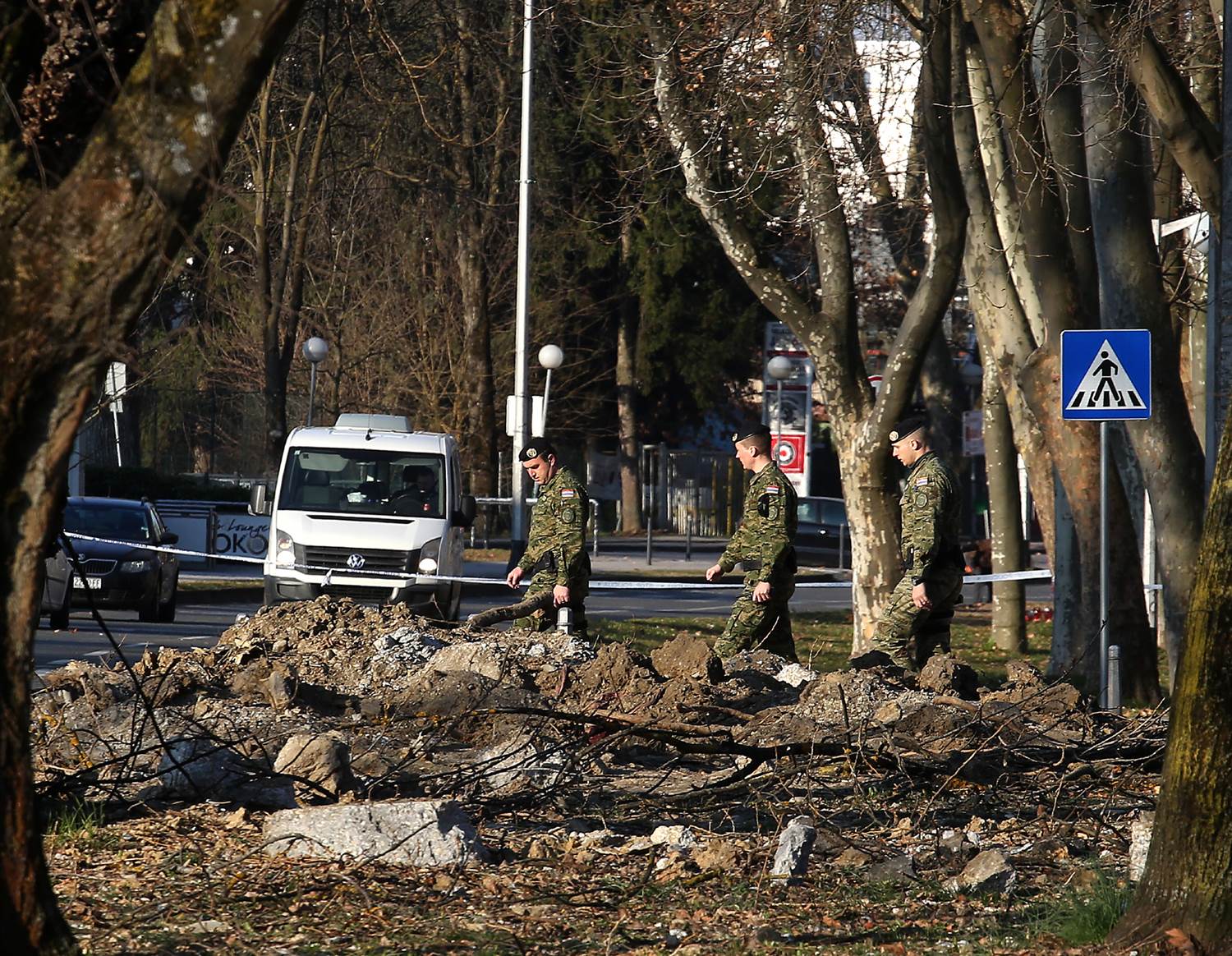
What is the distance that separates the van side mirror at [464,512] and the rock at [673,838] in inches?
469

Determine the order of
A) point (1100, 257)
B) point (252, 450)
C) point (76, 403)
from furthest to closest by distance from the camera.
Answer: point (252, 450)
point (1100, 257)
point (76, 403)

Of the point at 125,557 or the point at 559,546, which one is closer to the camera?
the point at 559,546

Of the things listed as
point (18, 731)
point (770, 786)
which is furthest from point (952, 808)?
point (18, 731)

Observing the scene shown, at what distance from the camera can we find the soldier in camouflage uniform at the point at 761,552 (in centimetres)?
1192

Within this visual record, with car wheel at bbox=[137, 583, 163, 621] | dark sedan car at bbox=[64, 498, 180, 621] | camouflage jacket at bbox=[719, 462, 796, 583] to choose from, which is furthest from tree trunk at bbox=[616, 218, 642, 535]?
camouflage jacket at bbox=[719, 462, 796, 583]

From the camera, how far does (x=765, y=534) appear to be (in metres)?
11.9

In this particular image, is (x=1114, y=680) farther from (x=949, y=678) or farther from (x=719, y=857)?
(x=719, y=857)

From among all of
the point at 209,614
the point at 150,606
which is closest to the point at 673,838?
the point at 150,606

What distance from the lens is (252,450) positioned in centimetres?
4103

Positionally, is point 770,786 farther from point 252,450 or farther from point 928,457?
point 252,450

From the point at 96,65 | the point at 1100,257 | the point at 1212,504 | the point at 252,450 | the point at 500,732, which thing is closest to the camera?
the point at 96,65

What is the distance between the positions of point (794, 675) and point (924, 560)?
1167 mm

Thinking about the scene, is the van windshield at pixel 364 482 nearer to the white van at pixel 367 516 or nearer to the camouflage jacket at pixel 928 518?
the white van at pixel 367 516

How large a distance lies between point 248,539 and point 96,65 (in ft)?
86.3
